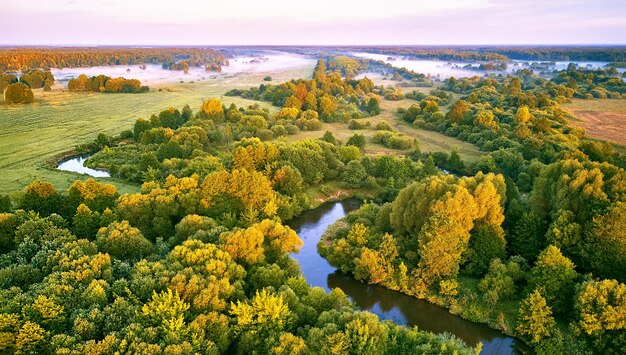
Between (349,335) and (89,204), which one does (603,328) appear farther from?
(89,204)

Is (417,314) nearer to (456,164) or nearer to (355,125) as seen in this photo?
(456,164)

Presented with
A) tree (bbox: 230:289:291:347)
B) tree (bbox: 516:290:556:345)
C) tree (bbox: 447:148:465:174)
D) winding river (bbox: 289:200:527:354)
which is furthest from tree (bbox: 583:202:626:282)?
tree (bbox: 447:148:465:174)

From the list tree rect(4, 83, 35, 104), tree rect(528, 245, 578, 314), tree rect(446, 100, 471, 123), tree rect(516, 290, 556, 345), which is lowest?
tree rect(516, 290, 556, 345)

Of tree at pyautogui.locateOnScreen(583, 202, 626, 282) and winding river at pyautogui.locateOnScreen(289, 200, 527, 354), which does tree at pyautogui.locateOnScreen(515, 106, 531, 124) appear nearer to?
tree at pyautogui.locateOnScreen(583, 202, 626, 282)

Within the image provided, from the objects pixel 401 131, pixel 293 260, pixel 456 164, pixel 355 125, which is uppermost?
pixel 355 125

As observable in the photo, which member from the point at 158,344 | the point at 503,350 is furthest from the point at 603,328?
the point at 158,344

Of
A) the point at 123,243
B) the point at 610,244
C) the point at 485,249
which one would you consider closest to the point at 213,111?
the point at 123,243
